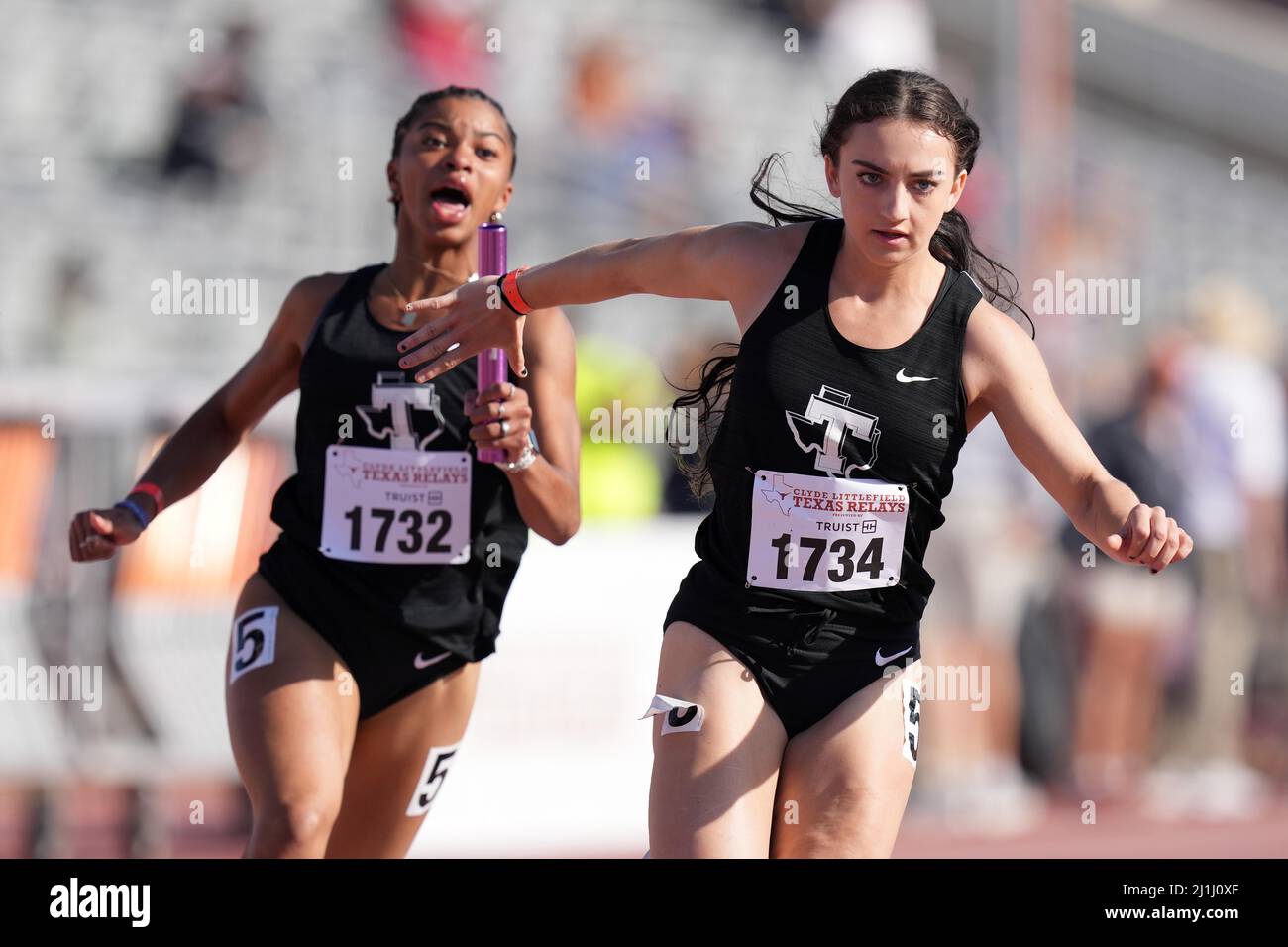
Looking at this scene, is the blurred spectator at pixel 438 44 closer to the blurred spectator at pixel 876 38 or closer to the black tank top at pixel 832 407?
the blurred spectator at pixel 876 38

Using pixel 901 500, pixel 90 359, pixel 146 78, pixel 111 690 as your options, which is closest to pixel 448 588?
pixel 901 500

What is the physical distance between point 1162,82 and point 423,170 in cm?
1982

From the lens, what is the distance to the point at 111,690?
812 cm

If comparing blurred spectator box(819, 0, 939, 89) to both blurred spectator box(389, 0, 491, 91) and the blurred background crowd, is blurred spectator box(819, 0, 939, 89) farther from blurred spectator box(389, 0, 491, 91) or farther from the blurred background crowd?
blurred spectator box(389, 0, 491, 91)

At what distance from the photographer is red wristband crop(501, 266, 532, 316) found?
4344 millimetres

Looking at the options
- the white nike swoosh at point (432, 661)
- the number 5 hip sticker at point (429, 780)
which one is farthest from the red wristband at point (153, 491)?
the number 5 hip sticker at point (429, 780)

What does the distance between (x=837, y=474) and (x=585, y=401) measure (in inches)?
235

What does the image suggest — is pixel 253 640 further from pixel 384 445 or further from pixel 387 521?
pixel 384 445

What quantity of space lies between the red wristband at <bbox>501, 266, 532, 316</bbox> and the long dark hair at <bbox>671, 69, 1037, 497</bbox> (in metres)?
0.46

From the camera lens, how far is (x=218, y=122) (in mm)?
12422

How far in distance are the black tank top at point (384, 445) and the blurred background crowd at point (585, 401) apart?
45.0 inches

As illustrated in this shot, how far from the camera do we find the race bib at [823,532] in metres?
4.05

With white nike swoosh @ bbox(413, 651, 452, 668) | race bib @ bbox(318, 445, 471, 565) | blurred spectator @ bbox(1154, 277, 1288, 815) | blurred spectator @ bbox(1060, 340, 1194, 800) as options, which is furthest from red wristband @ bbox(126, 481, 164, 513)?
blurred spectator @ bbox(1154, 277, 1288, 815)
